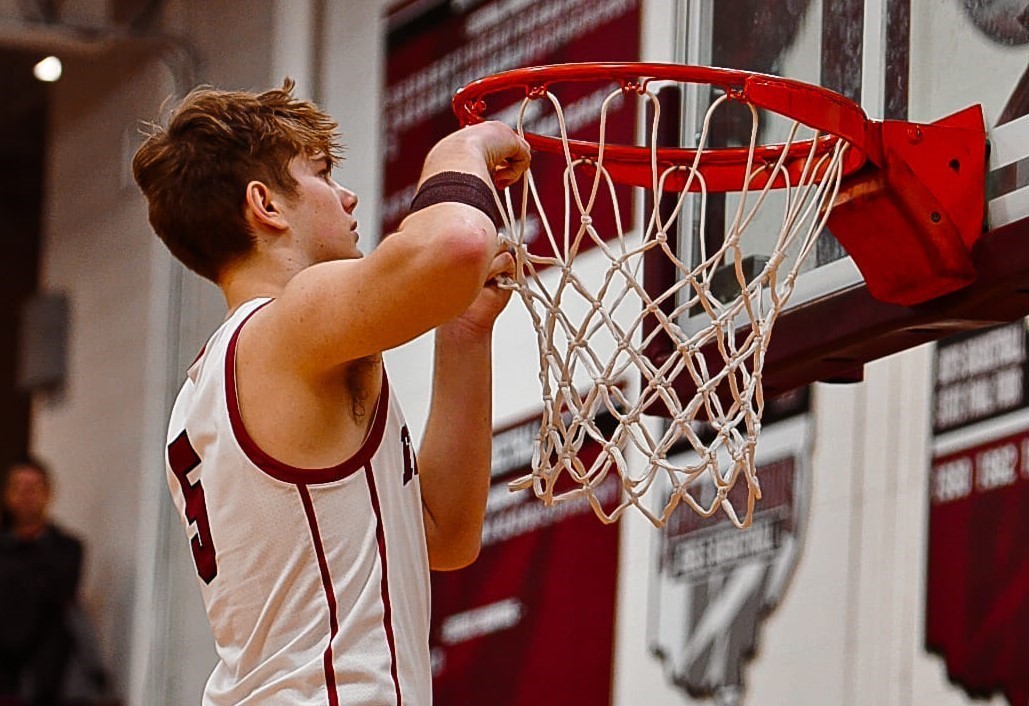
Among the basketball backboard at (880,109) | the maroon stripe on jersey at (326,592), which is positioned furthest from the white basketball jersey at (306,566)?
the basketball backboard at (880,109)

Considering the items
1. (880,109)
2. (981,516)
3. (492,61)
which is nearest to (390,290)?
(880,109)

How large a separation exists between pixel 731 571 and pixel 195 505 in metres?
2.48

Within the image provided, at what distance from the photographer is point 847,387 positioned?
465 cm

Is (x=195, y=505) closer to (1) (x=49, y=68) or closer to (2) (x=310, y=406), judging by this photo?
(2) (x=310, y=406)

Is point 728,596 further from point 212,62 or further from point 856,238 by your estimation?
point 212,62

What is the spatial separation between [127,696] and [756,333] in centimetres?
650

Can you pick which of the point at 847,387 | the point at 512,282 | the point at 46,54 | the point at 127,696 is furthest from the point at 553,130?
the point at 46,54

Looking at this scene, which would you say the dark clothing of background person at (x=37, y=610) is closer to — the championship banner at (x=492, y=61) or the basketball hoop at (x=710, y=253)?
the championship banner at (x=492, y=61)

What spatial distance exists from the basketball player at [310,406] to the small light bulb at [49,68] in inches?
291

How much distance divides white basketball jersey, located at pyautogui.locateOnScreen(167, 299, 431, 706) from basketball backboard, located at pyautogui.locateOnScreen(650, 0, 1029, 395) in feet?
3.34

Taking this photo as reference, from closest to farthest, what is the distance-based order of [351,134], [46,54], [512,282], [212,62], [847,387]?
[512,282] → [847,387] → [351,134] → [212,62] → [46,54]

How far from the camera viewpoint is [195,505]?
9.02 ft

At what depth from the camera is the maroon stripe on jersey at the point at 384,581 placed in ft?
8.43

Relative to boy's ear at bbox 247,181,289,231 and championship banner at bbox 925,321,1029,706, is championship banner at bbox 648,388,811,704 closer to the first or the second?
championship banner at bbox 925,321,1029,706
